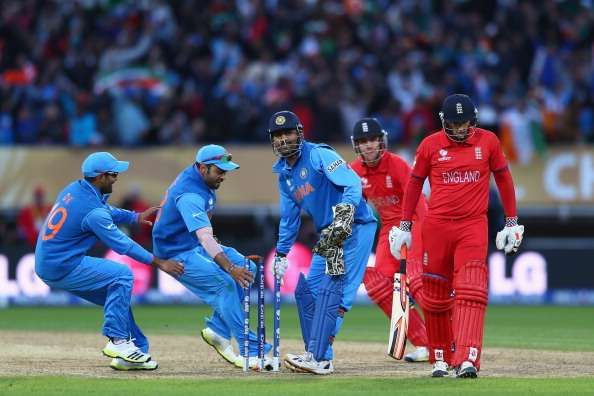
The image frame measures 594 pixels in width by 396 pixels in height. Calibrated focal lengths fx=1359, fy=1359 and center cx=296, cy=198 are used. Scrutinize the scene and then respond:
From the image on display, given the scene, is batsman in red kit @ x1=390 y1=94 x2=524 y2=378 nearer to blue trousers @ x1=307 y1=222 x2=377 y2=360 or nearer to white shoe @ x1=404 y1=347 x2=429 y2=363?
blue trousers @ x1=307 y1=222 x2=377 y2=360

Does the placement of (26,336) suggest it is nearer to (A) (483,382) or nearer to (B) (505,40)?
(A) (483,382)

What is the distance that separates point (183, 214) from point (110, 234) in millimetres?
788

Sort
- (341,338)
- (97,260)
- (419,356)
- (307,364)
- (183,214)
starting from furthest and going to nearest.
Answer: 1. (341,338)
2. (419,356)
3. (97,260)
4. (183,214)
5. (307,364)

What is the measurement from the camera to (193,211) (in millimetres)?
12703

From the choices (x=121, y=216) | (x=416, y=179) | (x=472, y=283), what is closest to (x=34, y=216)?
(x=121, y=216)

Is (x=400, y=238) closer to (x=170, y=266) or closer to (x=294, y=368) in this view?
(x=294, y=368)

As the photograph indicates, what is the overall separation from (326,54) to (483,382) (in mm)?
15795

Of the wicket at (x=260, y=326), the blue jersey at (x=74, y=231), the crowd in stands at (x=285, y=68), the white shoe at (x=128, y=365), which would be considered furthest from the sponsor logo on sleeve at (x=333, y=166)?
the crowd in stands at (x=285, y=68)

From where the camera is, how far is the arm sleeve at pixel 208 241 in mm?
12516

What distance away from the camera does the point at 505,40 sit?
2703cm

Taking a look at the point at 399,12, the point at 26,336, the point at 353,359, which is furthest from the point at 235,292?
the point at 399,12

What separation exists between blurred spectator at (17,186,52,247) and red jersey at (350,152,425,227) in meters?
10.8

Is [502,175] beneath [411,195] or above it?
above

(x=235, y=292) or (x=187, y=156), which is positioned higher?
(x=187, y=156)
